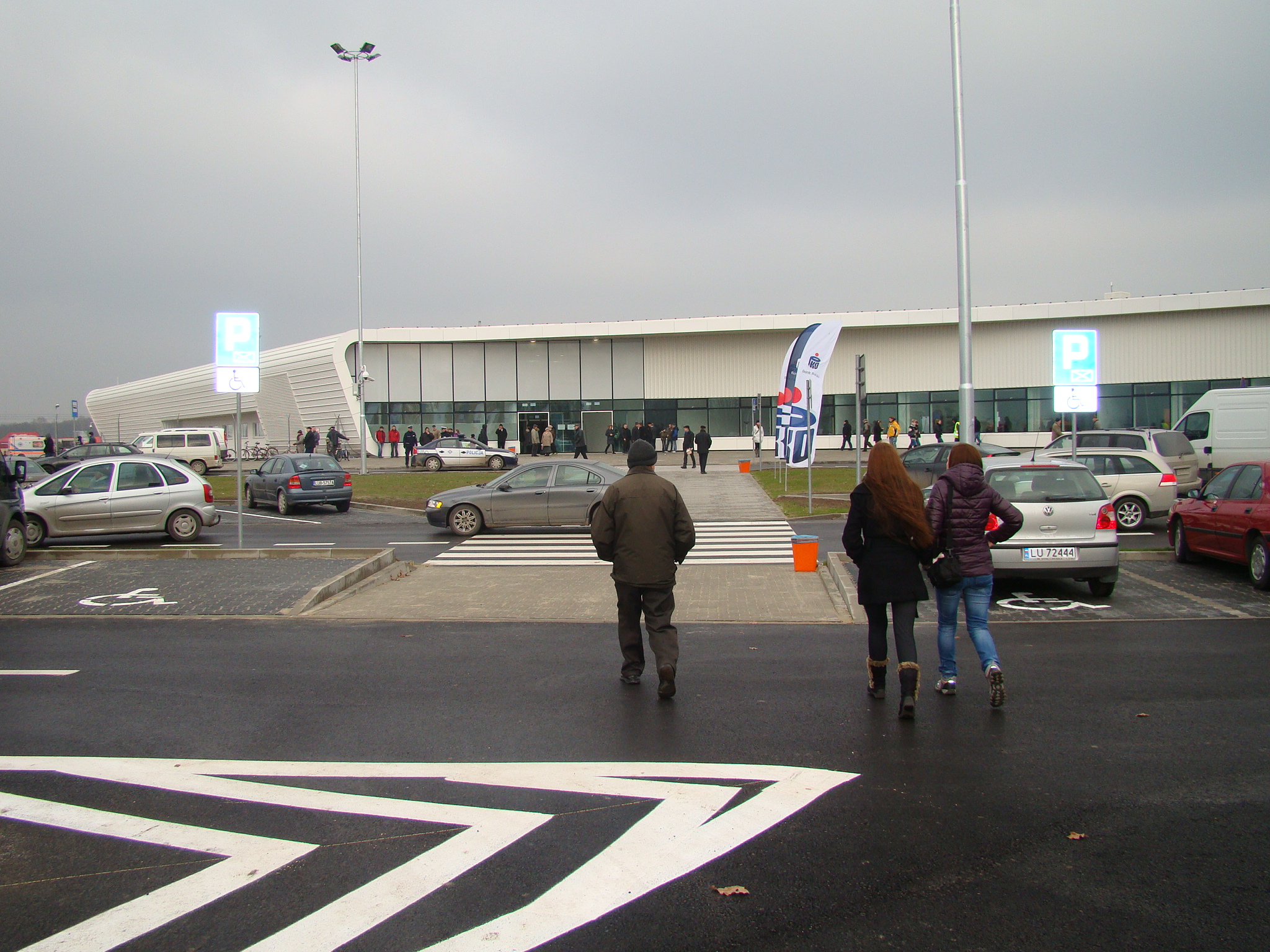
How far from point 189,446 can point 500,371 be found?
16061 millimetres

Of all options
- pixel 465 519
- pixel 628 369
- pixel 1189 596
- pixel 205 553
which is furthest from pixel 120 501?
pixel 628 369

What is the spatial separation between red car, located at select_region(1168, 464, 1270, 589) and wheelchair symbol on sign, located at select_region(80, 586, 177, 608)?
12397 millimetres

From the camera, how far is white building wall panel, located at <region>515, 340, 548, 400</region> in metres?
50.6

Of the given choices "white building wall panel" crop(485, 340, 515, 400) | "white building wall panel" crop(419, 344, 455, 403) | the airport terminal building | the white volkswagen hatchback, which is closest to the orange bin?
the white volkswagen hatchback

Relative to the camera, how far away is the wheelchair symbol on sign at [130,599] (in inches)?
→ 412

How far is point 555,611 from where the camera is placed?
1027 cm

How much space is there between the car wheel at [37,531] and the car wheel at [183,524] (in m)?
1.98

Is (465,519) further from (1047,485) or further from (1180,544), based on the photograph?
(1180,544)

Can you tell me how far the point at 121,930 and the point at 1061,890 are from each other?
3.61 metres

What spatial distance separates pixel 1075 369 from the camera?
608 inches

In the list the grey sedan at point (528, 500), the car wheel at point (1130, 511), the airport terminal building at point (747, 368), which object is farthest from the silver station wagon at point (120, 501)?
the airport terminal building at point (747, 368)

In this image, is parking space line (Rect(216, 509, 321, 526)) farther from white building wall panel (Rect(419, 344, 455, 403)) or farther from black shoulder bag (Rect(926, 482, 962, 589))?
white building wall panel (Rect(419, 344, 455, 403))

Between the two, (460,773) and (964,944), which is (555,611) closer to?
(460,773)

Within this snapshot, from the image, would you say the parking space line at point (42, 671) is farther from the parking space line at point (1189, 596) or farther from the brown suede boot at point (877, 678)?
the parking space line at point (1189, 596)
